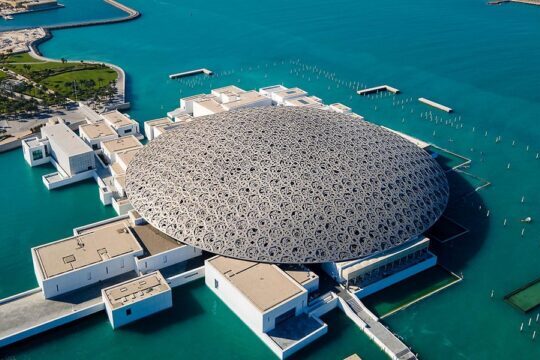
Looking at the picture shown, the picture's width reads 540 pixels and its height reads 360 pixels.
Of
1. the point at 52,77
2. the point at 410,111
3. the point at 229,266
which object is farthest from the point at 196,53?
the point at 229,266

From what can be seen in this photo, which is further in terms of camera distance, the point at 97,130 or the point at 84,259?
the point at 97,130

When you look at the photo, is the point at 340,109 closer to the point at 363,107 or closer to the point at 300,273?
the point at 363,107

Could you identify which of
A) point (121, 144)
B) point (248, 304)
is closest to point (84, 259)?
point (248, 304)

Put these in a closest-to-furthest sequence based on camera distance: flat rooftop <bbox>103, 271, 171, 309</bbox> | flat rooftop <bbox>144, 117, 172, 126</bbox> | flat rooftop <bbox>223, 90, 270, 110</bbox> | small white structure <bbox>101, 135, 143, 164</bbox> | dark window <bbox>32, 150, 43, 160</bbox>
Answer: flat rooftop <bbox>103, 271, 171, 309</bbox> → small white structure <bbox>101, 135, 143, 164</bbox> → dark window <bbox>32, 150, 43, 160</bbox> → flat rooftop <bbox>144, 117, 172, 126</bbox> → flat rooftop <bbox>223, 90, 270, 110</bbox>

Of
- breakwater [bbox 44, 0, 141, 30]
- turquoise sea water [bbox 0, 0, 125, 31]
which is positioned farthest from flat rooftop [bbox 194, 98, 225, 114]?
turquoise sea water [bbox 0, 0, 125, 31]

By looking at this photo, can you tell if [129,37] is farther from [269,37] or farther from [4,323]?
[4,323]

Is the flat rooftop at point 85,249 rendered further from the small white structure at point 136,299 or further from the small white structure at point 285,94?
the small white structure at point 285,94

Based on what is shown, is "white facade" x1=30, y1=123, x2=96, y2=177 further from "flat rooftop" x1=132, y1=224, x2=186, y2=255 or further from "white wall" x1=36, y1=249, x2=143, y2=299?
"white wall" x1=36, y1=249, x2=143, y2=299
